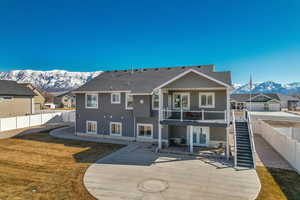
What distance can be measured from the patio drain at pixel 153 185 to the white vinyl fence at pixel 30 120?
2262 centimetres

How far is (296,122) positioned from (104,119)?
3011 centimetres

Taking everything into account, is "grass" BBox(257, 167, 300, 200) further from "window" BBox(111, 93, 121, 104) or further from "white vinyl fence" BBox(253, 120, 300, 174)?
"window" BBox(111, 93, 121, 104)

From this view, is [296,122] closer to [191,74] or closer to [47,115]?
[191,74]

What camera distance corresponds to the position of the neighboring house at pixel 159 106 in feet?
47.0

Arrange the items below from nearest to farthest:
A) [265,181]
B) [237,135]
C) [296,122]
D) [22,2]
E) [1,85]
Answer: [265,181] < [237,135] < [22,2] < [296,122] < [1,85]

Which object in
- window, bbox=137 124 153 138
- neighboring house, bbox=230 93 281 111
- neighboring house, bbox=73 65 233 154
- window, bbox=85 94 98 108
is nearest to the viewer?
neighboring house, bbox=73 65 233 154

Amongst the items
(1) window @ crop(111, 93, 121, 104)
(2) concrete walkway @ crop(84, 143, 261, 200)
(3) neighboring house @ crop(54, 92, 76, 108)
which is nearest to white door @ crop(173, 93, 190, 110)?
(2) concrete walkway @ crop(84, 143, 261, 200)

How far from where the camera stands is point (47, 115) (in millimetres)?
28578

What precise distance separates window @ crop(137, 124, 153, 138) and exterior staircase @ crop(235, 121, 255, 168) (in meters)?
7.93

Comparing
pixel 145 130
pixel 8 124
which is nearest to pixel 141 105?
pixel 145 130

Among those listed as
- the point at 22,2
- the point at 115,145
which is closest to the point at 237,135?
the point at 115,145

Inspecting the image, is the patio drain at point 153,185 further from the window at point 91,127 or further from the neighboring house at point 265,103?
the neighboring house at point 265,103

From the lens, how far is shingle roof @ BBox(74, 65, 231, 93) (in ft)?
58.1

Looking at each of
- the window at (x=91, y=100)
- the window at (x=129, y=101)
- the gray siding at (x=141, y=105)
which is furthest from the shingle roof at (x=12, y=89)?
the gray siding at (x=141, y=105)
